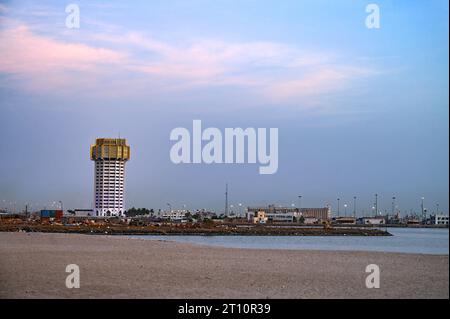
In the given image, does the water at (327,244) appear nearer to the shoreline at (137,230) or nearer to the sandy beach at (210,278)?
the shoreline at (137,230)

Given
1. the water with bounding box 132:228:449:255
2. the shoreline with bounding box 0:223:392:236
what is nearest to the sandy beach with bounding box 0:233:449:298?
the water with bounding box 132:228:449:255

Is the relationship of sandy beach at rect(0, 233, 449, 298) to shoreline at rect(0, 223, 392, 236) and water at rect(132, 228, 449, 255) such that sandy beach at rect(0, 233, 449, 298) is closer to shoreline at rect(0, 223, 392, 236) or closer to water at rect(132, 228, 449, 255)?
water at rect(132, 228, 449, 255)

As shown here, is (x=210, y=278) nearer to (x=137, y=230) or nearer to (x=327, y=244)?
(x=327, y=244)

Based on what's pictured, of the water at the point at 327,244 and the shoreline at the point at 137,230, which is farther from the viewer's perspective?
the shoreline at the point at 137,230

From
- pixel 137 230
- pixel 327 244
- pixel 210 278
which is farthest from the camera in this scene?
pixel 137 230

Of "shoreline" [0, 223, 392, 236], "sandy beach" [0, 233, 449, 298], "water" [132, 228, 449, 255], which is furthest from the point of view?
"shoreline" [0, 223, 392, 236]

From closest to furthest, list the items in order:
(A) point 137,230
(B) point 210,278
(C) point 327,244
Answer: (B) point 210,278 → (C) point 327,244 → (A) point 137,230

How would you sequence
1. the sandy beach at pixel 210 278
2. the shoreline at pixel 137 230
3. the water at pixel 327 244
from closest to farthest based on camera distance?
the sandy beach at pixel 210 278 < the water at pixel 327 244 < the shoreline at pixel 137 230

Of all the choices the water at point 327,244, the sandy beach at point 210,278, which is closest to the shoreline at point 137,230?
the water at point 327,244

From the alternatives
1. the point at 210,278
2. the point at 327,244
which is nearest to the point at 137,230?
the point at 327,244

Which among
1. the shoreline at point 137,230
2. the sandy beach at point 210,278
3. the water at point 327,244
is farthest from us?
the shoreline at point 137,230

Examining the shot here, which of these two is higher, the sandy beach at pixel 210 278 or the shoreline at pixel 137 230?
the sandy beach at pixel 210 278
